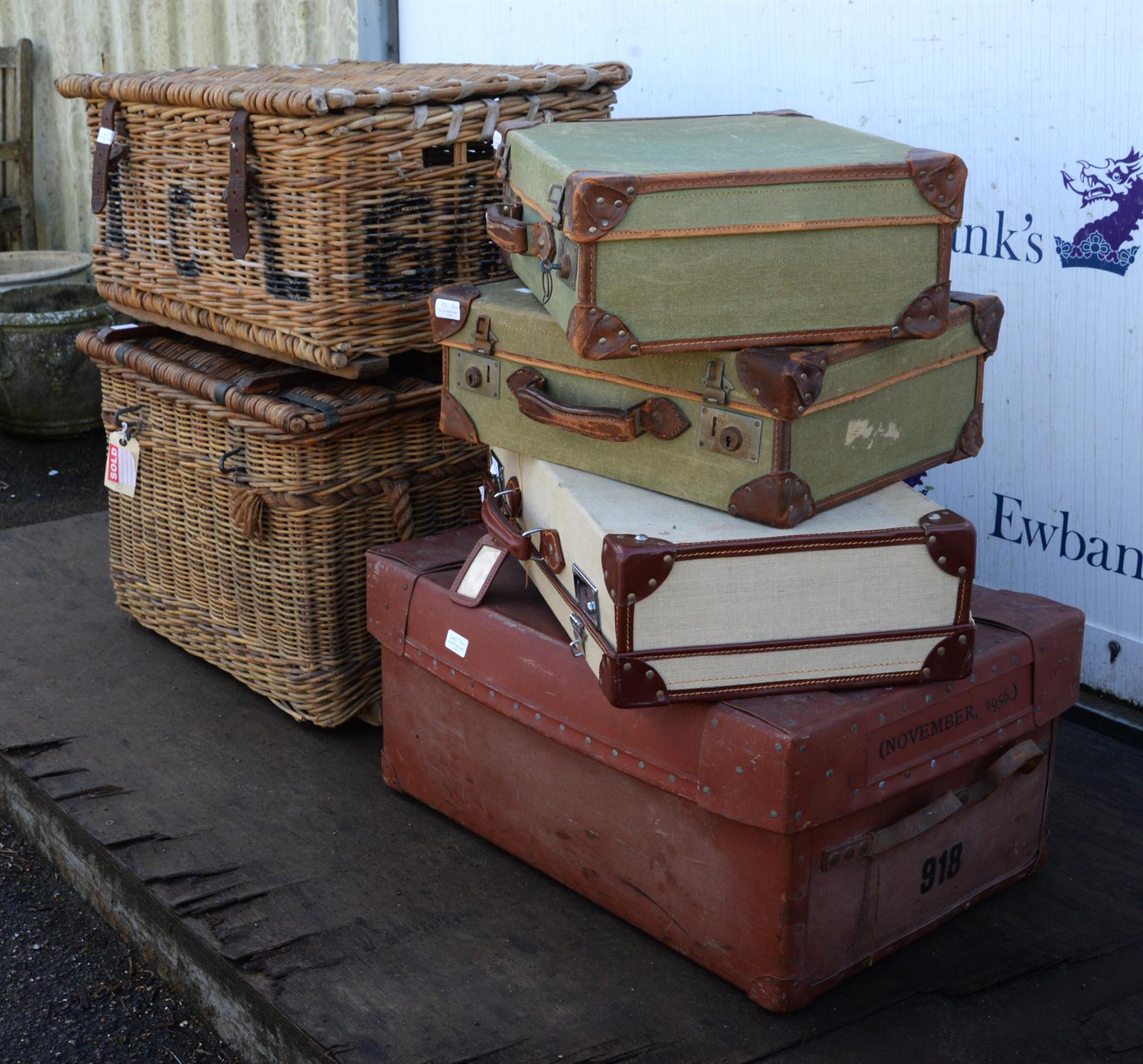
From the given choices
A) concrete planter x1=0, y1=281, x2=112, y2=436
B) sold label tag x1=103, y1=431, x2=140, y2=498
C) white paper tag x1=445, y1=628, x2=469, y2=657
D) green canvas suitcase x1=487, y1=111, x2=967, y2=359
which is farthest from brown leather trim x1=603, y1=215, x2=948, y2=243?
concrete planter x1=0, y1=281, x2=112, y2=436

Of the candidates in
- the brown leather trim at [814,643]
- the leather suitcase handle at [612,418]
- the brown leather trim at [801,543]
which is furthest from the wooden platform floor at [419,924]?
the leather suitcase handle at [612,418]

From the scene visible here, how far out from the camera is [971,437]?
2242mm

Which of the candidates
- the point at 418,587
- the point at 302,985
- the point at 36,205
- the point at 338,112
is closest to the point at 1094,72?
the point at 338,112

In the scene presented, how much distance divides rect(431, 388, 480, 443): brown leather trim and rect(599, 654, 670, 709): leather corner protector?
2.09 feet

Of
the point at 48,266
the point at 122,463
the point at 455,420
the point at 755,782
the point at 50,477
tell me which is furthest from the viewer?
the point at 48,266

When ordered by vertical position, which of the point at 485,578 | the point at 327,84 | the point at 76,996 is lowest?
the point at 76,996

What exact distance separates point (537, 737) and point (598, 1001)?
1.34ft

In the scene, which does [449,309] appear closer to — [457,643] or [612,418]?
[612,418]

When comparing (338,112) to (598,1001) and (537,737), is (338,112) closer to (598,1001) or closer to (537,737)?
(537,737)

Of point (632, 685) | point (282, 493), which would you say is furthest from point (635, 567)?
point (282, 493)

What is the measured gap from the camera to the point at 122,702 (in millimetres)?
2846

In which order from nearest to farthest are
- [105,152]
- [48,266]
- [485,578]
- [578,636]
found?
1. [578,636]
2. [485,578]
3. [105,152]
4. [48,266]

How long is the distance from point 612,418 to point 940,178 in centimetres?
57

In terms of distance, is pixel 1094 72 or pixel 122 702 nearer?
pixel 1094 72
